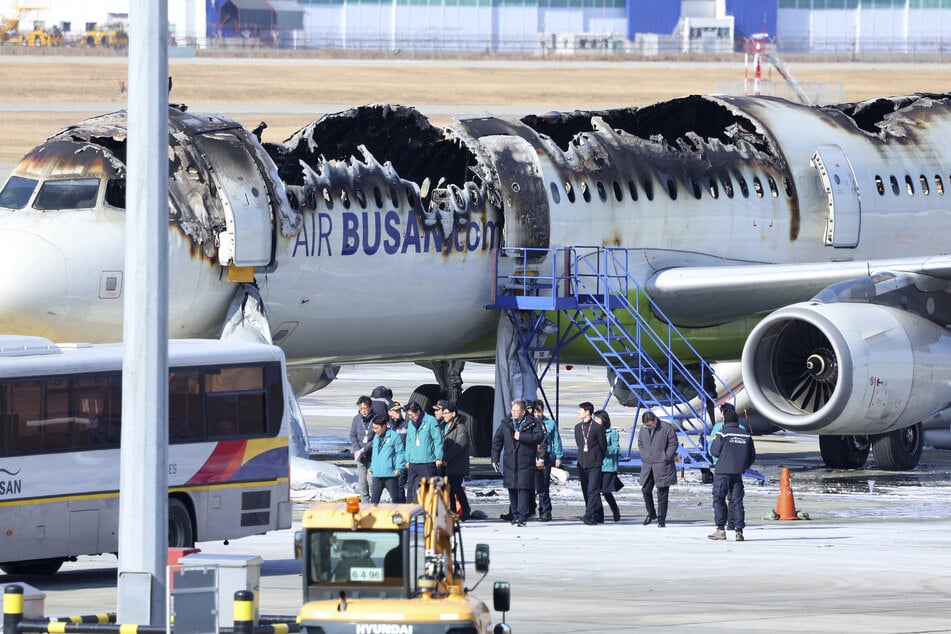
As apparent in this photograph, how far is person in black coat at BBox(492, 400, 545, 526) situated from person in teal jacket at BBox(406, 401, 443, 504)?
84 centimetres

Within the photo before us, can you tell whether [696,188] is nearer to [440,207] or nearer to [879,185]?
[879,185]

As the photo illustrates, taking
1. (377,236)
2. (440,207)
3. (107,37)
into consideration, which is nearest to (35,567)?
(377,236)

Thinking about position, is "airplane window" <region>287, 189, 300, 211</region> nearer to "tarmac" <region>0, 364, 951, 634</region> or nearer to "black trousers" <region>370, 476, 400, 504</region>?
"tarmac" <region>0, 364, 951, 634</region>

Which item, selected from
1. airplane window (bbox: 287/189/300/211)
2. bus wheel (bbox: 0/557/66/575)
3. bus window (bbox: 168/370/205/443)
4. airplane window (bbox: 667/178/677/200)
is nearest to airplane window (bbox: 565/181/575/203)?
airplane window (bbox: 667/178/677/200)

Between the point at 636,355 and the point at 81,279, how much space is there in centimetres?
826

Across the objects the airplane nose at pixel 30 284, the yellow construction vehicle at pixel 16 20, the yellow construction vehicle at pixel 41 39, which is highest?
the yellow construction vehicle at pixel 16 20

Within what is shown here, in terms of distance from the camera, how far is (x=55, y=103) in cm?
8825

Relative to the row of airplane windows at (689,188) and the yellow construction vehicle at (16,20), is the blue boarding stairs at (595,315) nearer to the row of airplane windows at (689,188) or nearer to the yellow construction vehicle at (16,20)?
the row of airplane windows at (689,188)

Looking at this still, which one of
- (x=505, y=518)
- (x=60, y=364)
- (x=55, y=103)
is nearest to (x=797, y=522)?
(x=505, y=518)

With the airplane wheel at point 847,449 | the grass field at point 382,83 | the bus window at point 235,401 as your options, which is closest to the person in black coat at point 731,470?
the bus window at point 235,401

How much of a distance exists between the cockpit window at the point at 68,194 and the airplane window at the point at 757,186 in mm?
10771

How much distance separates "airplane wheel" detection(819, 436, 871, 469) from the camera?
2852cm

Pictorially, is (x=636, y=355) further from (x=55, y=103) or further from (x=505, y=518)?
(x=55, y=103)

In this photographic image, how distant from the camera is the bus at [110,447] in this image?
56.0 feet
